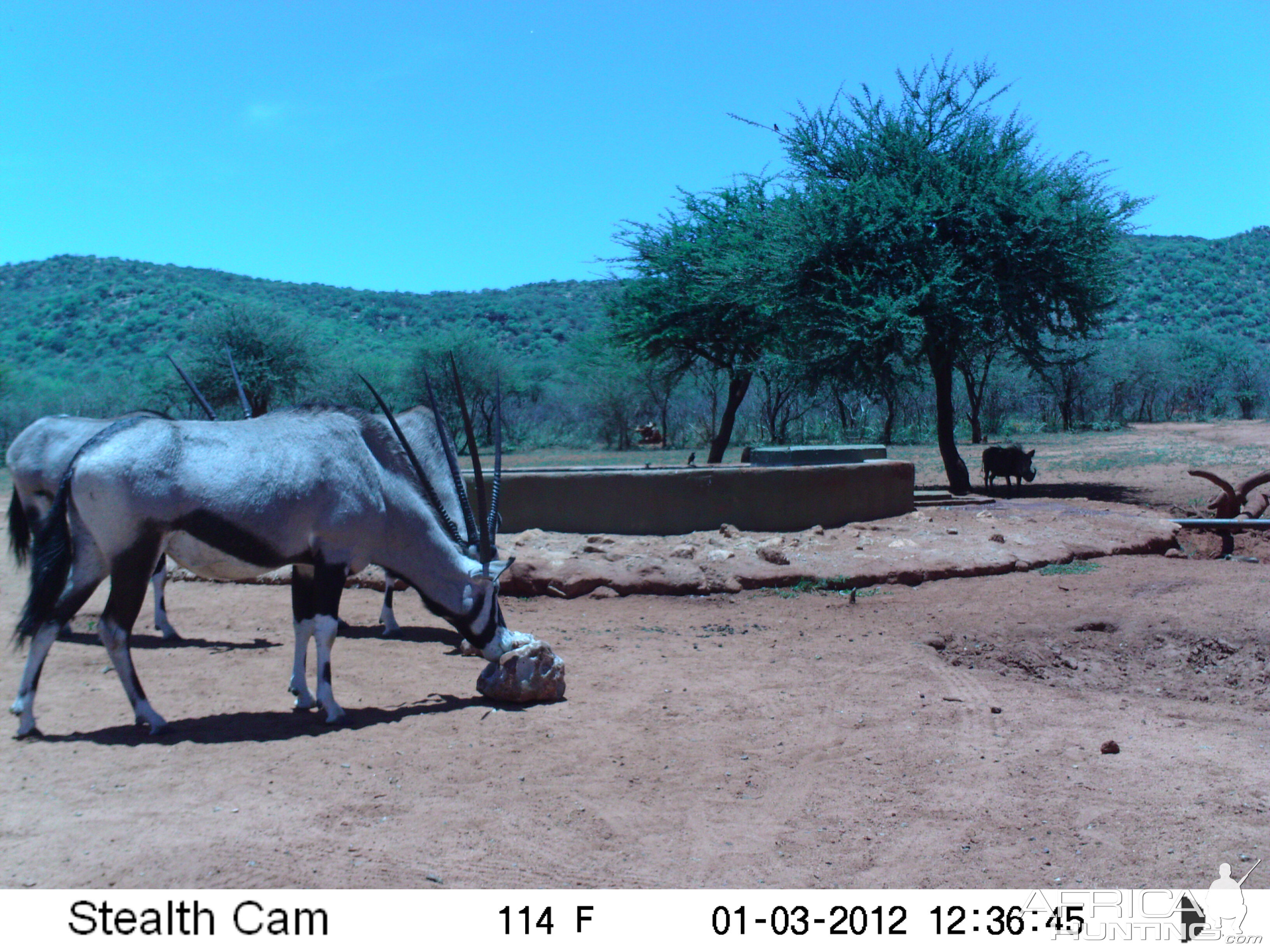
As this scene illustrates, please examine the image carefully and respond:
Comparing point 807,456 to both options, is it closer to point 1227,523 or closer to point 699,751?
point 1227,523

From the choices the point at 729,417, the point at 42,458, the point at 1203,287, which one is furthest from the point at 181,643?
the point at 1203,287

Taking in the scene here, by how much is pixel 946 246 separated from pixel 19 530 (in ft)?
45.0

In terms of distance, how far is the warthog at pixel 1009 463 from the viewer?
16578mm

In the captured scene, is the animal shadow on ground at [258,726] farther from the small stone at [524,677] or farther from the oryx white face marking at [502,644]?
the oryx white face marking at [502,644]

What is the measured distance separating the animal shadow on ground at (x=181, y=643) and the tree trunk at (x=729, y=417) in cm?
1405

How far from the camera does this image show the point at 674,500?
36.9 ft

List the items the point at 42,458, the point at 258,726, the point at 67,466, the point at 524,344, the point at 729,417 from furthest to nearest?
the point at 524,344 → the point at 729,417 → the point at 42,458 → the point at 67,466 → the point at 258,726

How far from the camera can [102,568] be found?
17.2 ft

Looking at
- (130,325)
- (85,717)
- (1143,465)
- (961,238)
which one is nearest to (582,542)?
(85,717)

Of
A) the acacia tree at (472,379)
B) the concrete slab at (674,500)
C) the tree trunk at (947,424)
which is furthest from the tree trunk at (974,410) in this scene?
the concrete slab at (674,500)

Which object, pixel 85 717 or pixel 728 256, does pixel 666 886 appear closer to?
pixel 85 717

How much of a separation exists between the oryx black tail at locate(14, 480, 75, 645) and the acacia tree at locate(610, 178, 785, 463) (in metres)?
14.8
